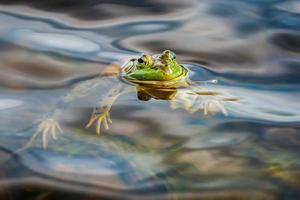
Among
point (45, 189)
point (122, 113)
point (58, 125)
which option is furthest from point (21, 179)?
point (122, 113)

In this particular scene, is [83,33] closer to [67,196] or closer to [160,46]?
[160,46]

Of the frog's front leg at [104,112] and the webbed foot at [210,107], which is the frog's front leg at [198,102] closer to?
the webbed foot at [210,107]

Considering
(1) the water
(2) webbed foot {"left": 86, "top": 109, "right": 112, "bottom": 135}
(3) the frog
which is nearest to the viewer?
(1) the water

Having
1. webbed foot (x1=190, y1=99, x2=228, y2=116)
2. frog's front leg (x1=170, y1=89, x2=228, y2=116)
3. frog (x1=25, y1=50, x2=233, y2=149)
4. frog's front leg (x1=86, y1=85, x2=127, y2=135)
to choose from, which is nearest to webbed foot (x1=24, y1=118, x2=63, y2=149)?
frog (x1=25, y1=50, x2=233, y2=149)

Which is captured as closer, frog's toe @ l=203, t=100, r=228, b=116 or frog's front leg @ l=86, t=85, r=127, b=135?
frog's front leg @ l=86, t=85, r=127, b=135

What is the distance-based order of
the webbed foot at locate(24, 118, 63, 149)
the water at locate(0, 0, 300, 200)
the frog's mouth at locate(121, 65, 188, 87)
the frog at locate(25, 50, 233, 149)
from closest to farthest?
the water at locate(0, 0, 300, 200), the webbed foot at locate(24, 118, 63, 149), the frog at locate(25, 50, 233, 149), the frog's mouth at locate(121, 65, 188, 87)

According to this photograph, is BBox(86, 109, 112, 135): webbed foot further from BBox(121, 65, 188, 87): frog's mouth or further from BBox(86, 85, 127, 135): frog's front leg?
BBox(121, 65, 188, 87): frog's mouth

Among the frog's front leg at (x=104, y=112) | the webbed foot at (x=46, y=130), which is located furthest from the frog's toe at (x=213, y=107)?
the webbed foot at (x=46, y=130)

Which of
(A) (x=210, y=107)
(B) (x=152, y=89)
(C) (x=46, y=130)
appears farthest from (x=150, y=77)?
(C) (x=46, y=130)
